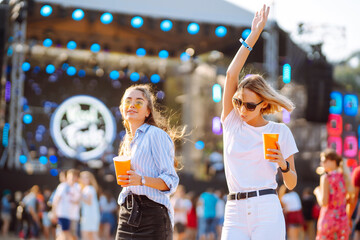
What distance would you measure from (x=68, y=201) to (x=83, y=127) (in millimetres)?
14346

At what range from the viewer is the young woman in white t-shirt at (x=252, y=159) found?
3281 millimetres

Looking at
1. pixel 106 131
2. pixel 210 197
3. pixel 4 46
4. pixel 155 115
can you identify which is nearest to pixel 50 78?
pixel 106 131

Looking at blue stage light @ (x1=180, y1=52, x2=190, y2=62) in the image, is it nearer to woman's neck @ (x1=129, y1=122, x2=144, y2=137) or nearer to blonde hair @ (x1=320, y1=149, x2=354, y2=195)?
blonde hair @ (x1=320, y1=149, x2=354, y2=195)

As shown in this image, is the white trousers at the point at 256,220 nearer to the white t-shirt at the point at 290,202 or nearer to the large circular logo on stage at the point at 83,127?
the white t-shirt at the point at 290,202

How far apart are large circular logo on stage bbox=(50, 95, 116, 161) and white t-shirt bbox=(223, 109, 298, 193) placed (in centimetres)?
2022

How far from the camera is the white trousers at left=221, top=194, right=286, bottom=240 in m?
3.25

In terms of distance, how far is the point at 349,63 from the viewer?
233 ft

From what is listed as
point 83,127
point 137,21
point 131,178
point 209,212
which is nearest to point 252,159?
point 131,178

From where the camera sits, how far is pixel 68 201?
989 cm

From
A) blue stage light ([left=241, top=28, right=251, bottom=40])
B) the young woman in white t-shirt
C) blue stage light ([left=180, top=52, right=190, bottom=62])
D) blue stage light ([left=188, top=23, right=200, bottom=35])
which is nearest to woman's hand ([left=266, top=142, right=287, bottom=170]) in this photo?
the young woman in white t-shirt

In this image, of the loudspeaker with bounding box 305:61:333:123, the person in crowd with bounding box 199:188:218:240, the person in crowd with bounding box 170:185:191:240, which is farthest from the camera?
the loudspeaker with bounding box 305:61:333:123

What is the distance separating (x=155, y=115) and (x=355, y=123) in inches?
822

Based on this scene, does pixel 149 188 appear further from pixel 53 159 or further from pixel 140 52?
pixel 53 159

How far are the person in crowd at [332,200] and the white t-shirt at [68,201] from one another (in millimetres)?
5340
